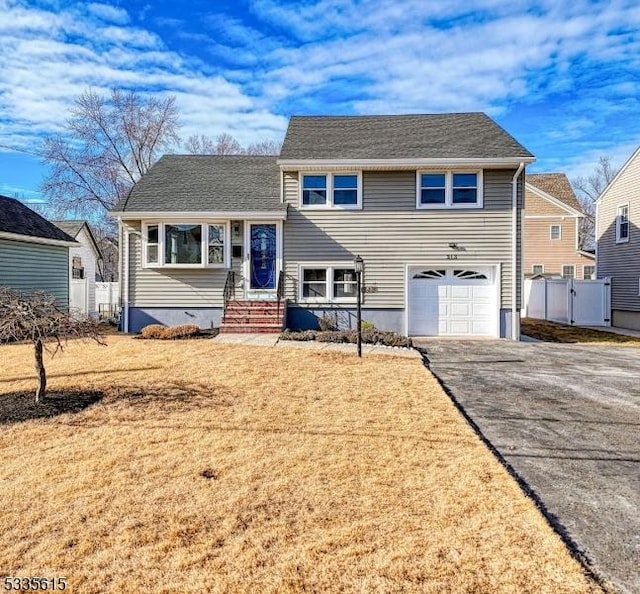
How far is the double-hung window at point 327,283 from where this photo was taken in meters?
13.6

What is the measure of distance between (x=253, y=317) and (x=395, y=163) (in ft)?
20.4

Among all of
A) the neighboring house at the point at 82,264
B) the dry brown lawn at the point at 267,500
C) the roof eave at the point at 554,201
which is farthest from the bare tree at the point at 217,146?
the dry brown lawn at the point at 267,500

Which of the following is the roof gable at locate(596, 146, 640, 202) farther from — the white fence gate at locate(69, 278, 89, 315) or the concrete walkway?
the white fence gate at locate(69, 278, 89, 315)

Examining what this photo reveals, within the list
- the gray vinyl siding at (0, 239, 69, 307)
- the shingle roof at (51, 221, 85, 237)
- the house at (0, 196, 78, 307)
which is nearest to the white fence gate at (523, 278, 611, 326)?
the house at (0, 196, 78, 307)

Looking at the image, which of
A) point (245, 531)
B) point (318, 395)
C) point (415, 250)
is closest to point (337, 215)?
point (415, 250)

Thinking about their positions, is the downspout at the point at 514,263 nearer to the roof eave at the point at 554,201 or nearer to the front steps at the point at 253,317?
the front steps at the point at 253,317

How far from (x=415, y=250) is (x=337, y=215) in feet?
8.73

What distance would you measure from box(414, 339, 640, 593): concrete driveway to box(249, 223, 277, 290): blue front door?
5.61 meters

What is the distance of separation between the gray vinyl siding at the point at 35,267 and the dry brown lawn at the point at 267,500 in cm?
1041

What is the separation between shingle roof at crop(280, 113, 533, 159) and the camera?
13.3 m

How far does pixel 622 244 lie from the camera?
59.9 feet

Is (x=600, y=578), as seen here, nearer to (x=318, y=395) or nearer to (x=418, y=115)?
(x=318, y=395)

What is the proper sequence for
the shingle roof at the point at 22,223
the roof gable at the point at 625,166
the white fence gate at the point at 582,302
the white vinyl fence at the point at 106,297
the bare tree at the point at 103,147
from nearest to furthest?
the shingle roof at the point at 22,223
the roof gable at the point at 625,166
the white fence gate at the point at 582,302
the white vinyl fence at the point at 106,297
the bare tree at the point at 103,147

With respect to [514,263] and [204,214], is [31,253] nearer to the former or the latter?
[204,214]
